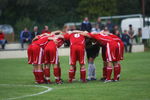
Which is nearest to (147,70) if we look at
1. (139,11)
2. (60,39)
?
(60,39)

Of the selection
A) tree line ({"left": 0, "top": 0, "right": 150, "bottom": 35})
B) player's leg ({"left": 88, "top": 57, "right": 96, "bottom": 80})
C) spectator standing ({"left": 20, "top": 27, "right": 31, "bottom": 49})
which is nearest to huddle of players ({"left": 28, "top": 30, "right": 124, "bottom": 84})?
player's leg ({"left": 88, "top": 57, "right": 96, "bottom": 80})

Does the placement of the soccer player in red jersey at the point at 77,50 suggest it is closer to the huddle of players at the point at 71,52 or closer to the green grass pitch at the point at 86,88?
the huddle of players at the point at 71,52

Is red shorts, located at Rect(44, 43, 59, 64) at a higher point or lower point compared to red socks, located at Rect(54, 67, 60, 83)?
higher

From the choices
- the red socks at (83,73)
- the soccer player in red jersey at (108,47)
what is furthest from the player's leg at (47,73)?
the soccer player in red jersey at (108,47)

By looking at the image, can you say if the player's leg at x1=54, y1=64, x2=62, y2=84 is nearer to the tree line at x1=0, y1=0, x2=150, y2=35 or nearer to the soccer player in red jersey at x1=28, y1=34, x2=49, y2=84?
the soccer player in red jersey at x1=28, y1=34, x2=49, y2=84

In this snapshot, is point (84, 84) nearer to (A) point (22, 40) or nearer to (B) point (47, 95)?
(B) point (47, 95)

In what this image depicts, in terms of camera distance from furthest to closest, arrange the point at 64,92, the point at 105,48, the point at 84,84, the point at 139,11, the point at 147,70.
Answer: the point at 139,11, the point at 147,70, the point at 105,48, the point at 84,84, the point at 64,92

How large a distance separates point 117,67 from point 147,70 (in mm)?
4724

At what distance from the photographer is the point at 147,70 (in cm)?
2512

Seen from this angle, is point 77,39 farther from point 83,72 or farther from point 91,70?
point 91,70

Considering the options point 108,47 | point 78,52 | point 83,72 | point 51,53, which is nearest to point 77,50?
point 78,52

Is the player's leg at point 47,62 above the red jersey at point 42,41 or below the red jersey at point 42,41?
below

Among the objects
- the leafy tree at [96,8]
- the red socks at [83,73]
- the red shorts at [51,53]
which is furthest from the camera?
the leafy tree at [96,8]

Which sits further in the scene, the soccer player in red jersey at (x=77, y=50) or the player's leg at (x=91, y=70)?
the player's leg at (x=91, y=70)
